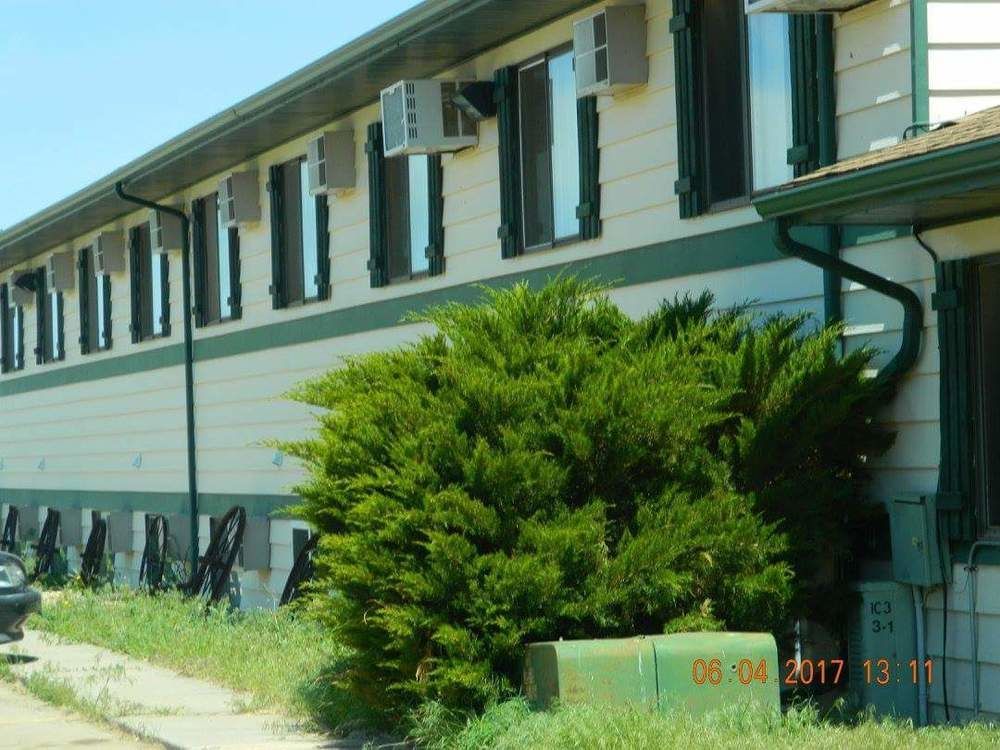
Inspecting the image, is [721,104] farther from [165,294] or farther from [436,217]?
[165,294]

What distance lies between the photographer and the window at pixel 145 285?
70.4ft

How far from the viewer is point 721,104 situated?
36.1 feet

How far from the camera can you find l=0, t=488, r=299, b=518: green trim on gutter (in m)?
18.0

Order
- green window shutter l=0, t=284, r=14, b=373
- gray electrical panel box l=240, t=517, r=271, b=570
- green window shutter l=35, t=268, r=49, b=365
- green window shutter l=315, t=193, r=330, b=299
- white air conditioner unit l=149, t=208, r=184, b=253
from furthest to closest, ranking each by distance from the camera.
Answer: green window shutter l=0, t=284, r=14, b=373
green window shutter l=35, t=268, r=49, b=365
white air conditioner unit l=149, t=208, r=184, b=253
gray electrical panel box l=240, t=517, r=271, b=570
green window shutter l=315, t=193, r=330, b=299

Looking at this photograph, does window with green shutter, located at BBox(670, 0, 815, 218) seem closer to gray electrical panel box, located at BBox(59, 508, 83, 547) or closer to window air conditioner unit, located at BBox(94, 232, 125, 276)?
window air conditioner unit, located at BBox(94, 232, 125, 276)

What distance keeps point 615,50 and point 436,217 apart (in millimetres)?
3337

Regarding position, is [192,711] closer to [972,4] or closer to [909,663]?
[909,663]

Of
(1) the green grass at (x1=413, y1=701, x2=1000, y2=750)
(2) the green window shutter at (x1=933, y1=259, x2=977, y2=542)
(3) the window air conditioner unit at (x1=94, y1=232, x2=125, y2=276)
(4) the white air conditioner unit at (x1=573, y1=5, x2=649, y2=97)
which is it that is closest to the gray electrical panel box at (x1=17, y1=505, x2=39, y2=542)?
(3) the window air conditioner unit at (x1=94, y1=232, x2=125, y2=276)

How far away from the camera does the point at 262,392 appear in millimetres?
18016

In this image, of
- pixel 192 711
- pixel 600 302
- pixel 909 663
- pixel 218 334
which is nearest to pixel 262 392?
pixel 218 334

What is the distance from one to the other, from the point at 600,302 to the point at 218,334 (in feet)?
32.5

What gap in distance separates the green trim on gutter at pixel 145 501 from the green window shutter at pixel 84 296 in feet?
6.75
